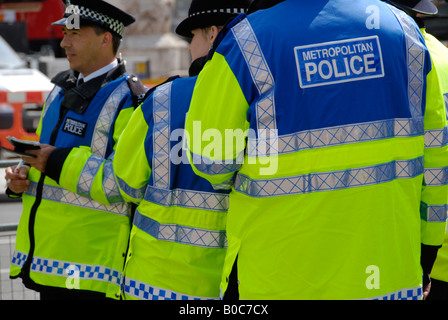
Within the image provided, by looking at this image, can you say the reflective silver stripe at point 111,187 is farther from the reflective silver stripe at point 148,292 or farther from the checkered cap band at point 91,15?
the checkered cap band at point 91,15

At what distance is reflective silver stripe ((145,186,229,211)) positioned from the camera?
2.38 metres

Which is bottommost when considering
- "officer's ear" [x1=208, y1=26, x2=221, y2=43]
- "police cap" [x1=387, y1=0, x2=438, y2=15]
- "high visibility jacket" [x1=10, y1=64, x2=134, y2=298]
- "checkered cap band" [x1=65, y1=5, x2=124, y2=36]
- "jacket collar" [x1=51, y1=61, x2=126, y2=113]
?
"high visibility jacket" [x1=10, y1=64, x2=134, y2=298]

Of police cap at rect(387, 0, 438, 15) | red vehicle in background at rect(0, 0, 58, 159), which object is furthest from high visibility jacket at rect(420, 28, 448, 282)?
red vehicle in background at rect(0, 0, 58, 159)

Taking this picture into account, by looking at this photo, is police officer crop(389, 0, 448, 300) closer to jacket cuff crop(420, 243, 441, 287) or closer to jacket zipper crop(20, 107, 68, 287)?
jacket cuff crop(420, 243, 441, 287)

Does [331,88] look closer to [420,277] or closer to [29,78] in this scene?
[420,277]

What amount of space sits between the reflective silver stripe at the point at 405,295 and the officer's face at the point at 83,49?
1.82m

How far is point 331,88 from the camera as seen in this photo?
2059 millimetres

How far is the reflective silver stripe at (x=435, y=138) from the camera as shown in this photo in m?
2.30

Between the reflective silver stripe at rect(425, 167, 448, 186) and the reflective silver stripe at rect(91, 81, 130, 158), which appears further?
the reflective silver stripe at rect(91, 81, 130, 158)

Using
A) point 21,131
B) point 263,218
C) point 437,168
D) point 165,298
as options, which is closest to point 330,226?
point 263,218

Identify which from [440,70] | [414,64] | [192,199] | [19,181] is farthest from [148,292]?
[440,70]

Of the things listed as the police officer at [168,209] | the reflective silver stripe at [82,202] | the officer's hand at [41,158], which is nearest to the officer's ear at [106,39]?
the officer's hand at [41,158]

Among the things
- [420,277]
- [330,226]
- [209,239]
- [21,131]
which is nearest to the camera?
[330,226]
